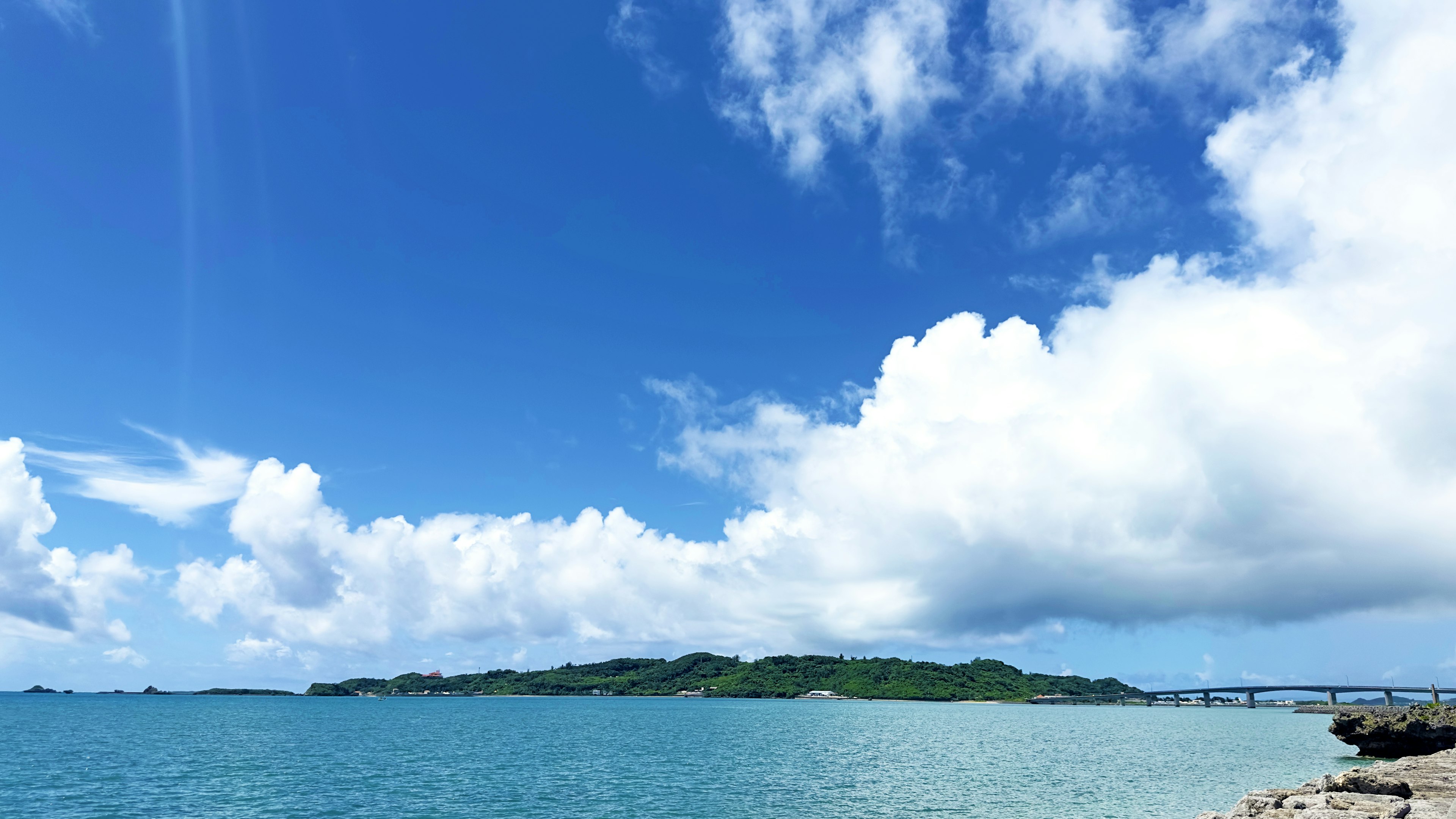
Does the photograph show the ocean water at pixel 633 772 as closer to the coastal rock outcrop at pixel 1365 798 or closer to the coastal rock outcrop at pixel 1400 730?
the coastal rock outcrop at pixel 1400 730

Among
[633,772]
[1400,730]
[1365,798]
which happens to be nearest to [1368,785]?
[1365,798]

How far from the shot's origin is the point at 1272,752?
102625mm

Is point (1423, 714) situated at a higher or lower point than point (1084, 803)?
higher

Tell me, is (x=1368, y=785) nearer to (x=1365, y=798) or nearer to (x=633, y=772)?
(x=1365, y=798)

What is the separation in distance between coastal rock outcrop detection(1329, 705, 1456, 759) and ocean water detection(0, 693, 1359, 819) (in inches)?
138

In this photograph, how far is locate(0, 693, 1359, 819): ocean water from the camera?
55219 mm

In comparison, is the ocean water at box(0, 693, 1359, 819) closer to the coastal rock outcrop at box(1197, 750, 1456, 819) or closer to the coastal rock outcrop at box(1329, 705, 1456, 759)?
the coastal rock outcrop at box(1329, 705, 1456, 759)

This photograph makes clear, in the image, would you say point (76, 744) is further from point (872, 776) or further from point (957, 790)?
point (957, 790)

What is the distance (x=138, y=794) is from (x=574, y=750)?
50.0 m

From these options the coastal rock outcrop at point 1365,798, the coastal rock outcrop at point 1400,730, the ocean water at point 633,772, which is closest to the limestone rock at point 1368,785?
the coastal rock outcrop at point 1365,798

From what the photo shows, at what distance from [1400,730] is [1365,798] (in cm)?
6046

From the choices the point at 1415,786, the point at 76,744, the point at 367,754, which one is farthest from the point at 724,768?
the point at 76,744

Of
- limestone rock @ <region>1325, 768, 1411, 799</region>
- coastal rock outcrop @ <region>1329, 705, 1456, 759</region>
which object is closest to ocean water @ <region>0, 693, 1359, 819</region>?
coastal rock outcrop @ <region>1329, 705, 1456, 759</region>

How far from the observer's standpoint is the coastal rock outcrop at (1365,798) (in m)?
32.0
